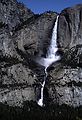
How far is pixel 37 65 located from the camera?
610 feet

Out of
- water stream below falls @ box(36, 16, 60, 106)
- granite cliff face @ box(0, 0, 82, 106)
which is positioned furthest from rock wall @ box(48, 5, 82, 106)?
water stream below falls @ box(36, 16, 60, 106)

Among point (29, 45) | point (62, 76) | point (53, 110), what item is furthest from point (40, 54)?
point (53, 110)

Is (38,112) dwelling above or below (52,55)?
below

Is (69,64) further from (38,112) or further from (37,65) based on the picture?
(38,112)

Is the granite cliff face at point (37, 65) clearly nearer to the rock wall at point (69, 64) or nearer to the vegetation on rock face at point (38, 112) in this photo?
the rock wall at point (69, 64)

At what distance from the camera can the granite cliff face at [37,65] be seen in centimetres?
17438

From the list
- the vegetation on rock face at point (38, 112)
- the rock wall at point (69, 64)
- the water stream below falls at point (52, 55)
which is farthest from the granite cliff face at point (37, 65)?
the vegetation on rock face at point (38, 112)

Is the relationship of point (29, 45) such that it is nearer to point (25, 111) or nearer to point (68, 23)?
point (68, 23)

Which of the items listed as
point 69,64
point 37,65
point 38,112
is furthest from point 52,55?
point 38,112

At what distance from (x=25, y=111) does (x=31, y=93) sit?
16.9 m

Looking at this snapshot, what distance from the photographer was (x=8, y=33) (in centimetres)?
18900

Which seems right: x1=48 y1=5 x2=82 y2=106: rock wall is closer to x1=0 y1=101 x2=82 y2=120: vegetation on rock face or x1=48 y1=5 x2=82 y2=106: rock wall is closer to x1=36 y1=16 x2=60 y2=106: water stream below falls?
x1=36 y1=16 x2=60 y2=106: water stream below falls

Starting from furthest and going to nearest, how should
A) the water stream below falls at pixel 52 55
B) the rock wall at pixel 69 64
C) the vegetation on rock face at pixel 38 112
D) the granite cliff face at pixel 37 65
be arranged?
the water stream below falls at pixel 52 55
the rock wall at pixel 69 64
the granite cliff face at pixel 37 65
the vegetation on rock face at pixel 38 112

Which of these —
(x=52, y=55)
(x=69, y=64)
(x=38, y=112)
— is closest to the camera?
(x=38, y=112)
